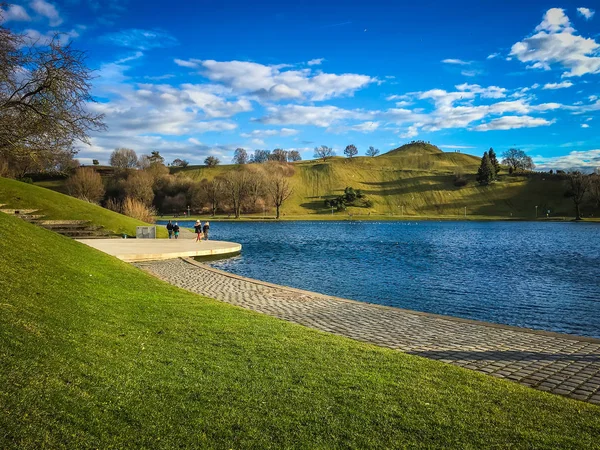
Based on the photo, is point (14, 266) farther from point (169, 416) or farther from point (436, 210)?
point (436, 210)

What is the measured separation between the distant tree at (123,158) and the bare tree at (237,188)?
190ft

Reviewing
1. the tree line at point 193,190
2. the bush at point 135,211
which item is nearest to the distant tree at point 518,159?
the tree line at point 193,190

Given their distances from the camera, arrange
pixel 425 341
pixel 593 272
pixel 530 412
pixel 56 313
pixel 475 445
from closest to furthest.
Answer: pixel 475 445, pixel 530 412, pixel 56 313, pixel 425 341, pixel 593 272

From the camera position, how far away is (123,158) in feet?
538

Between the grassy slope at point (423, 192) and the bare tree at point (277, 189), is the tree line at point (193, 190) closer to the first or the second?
the bare tree at point (277, 189)

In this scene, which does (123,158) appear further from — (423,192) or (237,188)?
(423,192)

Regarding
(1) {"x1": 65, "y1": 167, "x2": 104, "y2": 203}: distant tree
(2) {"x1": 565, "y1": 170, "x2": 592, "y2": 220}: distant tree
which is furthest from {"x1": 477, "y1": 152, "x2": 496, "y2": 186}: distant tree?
(1) {"x1": 65, "y1": 167, "x2": 104, "y2": 203}: distant tree

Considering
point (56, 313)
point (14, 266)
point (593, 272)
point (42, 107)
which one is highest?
point (42, 107)

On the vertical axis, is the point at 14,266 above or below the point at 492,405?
above

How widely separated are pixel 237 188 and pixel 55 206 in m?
85.4

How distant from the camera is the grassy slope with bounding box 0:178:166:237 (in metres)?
34.1

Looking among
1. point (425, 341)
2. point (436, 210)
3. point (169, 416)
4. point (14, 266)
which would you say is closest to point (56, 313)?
point (14, 266)

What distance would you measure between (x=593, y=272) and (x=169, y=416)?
2963 centimetres

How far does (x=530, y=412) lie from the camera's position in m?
5.60
